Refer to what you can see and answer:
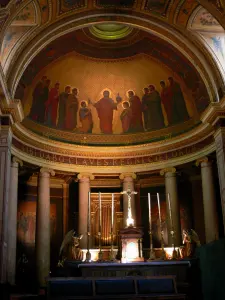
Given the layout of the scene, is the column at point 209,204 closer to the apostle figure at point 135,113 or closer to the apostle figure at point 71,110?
the apostle figure at point 135,113

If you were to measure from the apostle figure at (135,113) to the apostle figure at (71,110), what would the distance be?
3.24 meters

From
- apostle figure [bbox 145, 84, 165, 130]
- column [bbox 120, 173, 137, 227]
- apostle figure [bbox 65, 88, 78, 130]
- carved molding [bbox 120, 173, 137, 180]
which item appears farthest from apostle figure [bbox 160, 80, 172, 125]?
apostle figure [bbox 65, 88, 78, 130]

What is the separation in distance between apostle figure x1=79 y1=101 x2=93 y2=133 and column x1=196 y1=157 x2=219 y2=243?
23.6ft

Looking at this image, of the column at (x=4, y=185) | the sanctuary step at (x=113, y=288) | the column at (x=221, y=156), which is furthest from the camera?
the column at (x=221, y=156)

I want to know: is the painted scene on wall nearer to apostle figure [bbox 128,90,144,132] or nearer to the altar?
apostle figure [bbox 128,90,144,132]

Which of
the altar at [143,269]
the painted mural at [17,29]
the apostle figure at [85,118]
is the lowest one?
the altar at [143,269]

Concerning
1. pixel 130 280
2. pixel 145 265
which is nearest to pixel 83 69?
pixel 145 265

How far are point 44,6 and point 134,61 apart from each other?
761cm

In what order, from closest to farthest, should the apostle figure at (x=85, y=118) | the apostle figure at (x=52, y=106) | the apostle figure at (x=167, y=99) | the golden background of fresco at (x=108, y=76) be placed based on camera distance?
the golden background of fresco at (x=108, y=76) < the apostle figure at (x=52, y=106) < the apostle figure at (x=167, y=99) < the apostle figure at (x=85, y=118)

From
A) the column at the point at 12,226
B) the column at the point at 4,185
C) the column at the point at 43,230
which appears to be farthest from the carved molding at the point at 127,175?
the column at the point at 4,185

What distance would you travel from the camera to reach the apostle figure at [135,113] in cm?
2420

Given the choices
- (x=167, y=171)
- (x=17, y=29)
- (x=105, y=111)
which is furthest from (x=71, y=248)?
(x=17, y=29)

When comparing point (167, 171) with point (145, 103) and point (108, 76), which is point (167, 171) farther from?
point (108, 76)

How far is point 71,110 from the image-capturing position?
24.0 meters
